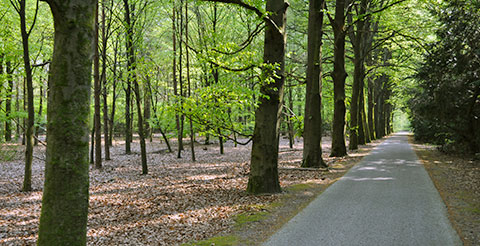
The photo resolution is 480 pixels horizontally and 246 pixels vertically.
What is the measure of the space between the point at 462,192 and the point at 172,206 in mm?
7181

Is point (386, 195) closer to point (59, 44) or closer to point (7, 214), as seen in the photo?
point (59, 44)

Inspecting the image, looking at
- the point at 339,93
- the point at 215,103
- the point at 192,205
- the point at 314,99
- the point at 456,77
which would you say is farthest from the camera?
the point at 339,93

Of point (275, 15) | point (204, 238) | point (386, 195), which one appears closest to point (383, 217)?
point (386, 195)

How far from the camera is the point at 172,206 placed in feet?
23.9

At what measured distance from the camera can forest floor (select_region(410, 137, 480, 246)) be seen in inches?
206

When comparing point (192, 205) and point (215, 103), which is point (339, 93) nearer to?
point (215, 103)

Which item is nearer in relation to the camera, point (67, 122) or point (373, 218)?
point (67, 122)

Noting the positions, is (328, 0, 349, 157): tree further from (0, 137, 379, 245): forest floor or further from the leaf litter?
the leaf litter

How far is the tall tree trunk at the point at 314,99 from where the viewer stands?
1234 cm

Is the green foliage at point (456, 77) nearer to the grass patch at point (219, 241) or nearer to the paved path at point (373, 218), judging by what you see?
the paved path at point (373, 218)

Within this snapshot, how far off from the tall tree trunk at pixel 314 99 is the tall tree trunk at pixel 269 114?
16.2 ft

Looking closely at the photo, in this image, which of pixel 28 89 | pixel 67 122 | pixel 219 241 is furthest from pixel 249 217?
pixel 28 89

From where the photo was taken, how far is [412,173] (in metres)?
10.7

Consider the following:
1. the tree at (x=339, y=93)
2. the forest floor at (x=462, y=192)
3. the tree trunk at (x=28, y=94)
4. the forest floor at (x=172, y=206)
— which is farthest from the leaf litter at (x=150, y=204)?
the tree at (x=339, y=93)
